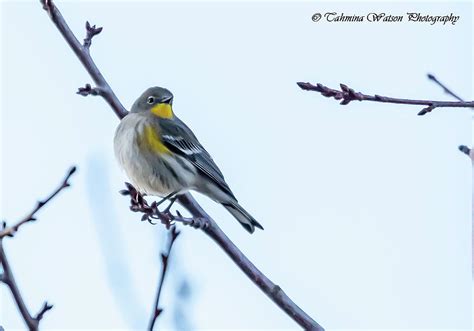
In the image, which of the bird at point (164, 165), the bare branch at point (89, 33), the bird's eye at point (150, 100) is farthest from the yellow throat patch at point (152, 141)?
the bare branch at point (89, 33)

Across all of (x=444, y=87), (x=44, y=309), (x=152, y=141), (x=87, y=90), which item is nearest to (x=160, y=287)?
(x=44, y=309)

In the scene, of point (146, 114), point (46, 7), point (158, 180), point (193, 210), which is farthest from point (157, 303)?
point (146, 114)

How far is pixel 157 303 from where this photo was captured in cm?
295

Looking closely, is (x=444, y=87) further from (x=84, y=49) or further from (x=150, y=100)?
(x=150, y=100)

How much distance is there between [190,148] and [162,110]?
0.60m

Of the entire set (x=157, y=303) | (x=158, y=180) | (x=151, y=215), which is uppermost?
(x=158, y=180)

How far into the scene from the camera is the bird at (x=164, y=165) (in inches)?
267

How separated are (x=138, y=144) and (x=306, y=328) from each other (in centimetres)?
338

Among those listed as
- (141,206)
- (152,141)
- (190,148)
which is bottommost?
Result: (141,206)

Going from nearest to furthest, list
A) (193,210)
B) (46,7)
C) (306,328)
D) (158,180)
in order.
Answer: (306,328) < (46,7) < (193,210) < (158,180)

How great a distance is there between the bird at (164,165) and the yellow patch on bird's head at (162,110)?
23cm

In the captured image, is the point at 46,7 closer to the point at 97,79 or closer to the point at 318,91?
the point at 97,79

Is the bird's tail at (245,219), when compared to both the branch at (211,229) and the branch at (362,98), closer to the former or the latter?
the branch at (211,229)

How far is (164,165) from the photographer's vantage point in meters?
6.90
